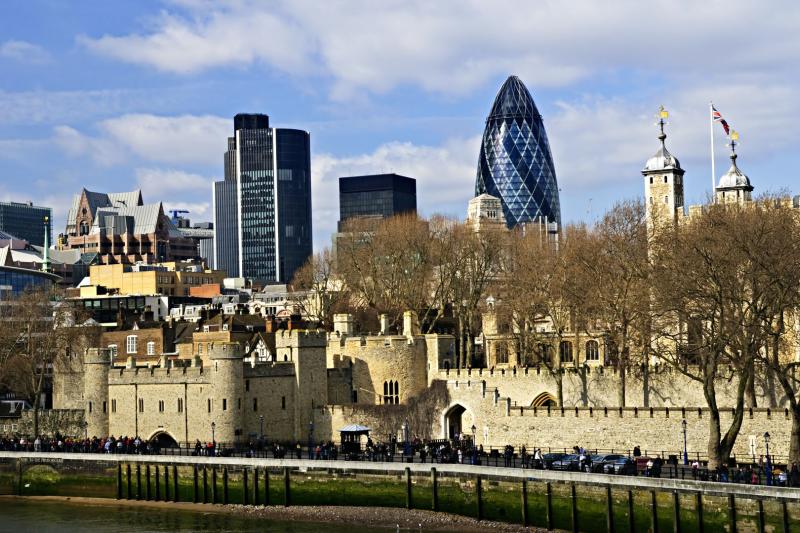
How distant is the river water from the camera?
6581cm

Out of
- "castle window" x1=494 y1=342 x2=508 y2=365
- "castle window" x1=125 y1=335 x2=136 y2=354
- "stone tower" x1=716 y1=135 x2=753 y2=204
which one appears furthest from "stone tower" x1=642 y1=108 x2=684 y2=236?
"castle window" x1=125 y1=335 x2=136 y2=354

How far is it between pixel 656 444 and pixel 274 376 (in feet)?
73.3

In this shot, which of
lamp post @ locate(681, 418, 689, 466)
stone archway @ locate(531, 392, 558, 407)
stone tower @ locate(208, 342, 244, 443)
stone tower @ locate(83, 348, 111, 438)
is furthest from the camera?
stone tower @ locate(83, 348, 111, 438)

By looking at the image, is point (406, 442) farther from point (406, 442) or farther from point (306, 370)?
point (306, 370)

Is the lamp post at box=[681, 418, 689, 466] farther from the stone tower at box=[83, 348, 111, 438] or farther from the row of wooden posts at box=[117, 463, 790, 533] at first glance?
the stone tower at box=[83, 348, 111, 438]

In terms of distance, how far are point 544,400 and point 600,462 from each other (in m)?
19.7

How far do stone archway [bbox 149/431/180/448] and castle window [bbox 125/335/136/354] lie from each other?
20.7m

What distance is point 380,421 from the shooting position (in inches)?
3174

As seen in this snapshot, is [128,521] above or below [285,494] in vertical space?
below

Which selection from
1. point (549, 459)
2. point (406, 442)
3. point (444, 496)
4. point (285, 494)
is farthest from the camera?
point (406, 442)

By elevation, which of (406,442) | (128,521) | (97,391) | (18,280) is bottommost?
(128,521)

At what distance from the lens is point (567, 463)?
64438 mm

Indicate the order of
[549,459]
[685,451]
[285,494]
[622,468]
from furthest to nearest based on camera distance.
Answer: [285,494], [685,451], [549,459], [622,468]

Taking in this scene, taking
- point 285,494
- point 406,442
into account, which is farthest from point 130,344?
point 285,494
